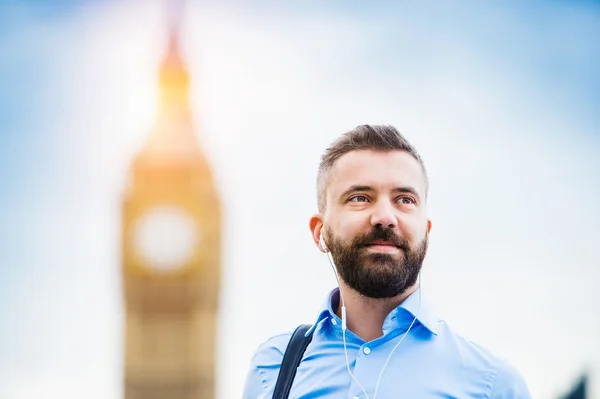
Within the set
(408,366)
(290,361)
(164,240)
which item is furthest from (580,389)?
(164,240)

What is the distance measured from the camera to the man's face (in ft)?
7.05

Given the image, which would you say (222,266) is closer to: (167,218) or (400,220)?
(167,218)

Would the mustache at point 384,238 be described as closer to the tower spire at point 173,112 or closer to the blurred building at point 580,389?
the blurred building at point 580,389

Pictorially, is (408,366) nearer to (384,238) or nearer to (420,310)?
(420,310)

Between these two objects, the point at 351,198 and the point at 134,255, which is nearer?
the point at 351,198

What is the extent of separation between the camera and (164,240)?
3962 centimetres

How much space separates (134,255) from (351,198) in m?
37.1

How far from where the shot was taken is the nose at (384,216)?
2.13m

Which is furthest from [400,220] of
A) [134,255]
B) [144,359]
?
[144,359]

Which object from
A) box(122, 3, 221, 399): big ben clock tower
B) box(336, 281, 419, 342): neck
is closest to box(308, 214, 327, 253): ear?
box(336, 281, 419, 342): neck

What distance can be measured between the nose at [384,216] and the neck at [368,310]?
167 mm

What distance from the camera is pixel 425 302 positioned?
2.24 m

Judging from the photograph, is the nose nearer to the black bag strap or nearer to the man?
the man

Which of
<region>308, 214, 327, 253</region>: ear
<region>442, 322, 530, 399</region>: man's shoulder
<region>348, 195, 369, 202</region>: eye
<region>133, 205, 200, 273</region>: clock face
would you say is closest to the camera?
<region>442, 322, 530, 399</region>: man's shoulder
